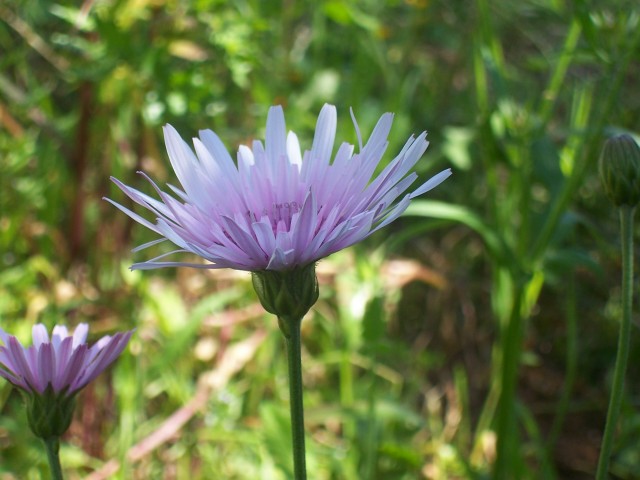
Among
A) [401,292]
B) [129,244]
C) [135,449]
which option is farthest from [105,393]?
[401,292]

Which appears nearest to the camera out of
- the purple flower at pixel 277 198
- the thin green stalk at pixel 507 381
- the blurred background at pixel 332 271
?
the purple flower at pixel 277 198

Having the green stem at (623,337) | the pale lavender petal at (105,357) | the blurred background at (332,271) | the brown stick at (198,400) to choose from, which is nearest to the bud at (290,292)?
the pale lavender petal at (105,357)

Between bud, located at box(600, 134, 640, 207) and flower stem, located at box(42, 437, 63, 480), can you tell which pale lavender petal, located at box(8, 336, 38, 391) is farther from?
bud, located at box(600, 134, 640, 207)

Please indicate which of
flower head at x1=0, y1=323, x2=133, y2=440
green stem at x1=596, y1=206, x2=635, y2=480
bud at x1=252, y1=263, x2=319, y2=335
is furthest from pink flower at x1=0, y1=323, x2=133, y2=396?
green stem at x1=596, y1=206, x2=635, y2=480

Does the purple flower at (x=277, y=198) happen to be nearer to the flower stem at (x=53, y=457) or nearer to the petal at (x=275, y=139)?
the petal at (x=275, y=139)

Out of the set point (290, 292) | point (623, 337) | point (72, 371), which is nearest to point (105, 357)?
point (72, 371)

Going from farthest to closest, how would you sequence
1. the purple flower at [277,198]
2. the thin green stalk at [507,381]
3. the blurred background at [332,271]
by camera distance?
the blurred background at [332,271], the thin green stalk at [507,381], the purple flower at [277,198]

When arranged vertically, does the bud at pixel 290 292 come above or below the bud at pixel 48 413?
above

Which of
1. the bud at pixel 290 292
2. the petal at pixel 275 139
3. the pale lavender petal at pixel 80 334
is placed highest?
the petal at pixel 275 139
